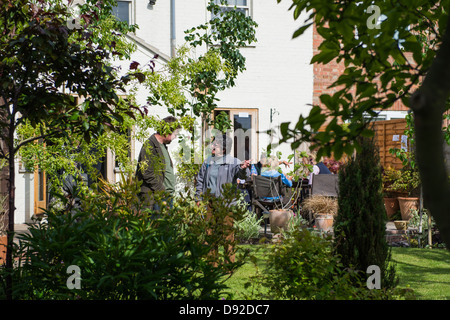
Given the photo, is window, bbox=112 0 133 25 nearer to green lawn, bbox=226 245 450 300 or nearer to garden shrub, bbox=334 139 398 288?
green lawn, bbox=226 245 450 300

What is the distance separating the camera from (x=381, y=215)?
4891 millimetres

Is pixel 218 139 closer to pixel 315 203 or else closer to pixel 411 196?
pixel 315 203

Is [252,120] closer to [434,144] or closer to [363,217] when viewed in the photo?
[363,217]

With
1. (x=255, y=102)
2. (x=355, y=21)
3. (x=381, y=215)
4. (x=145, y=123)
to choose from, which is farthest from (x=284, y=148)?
(x=355, y=21)

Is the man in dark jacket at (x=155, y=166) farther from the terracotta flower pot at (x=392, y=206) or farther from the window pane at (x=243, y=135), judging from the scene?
the terracotta flower pot at (x=392, y=206)

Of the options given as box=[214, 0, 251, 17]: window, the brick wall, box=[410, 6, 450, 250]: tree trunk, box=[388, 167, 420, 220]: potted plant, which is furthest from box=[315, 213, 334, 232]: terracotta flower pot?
box=[410, 6, 450, 250]: tree trunk

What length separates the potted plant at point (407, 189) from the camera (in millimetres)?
12096

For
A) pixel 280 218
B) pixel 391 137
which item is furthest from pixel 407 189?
pixel 280 218

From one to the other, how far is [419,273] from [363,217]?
8.11 ft

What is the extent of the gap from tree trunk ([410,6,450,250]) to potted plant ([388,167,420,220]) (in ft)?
38.0

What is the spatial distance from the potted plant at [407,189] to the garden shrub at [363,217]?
7514mm

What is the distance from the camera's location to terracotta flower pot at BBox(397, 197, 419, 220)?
39.6 ft

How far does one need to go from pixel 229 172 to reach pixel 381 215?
3242 millimetres

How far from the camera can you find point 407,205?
1215 centimetres
